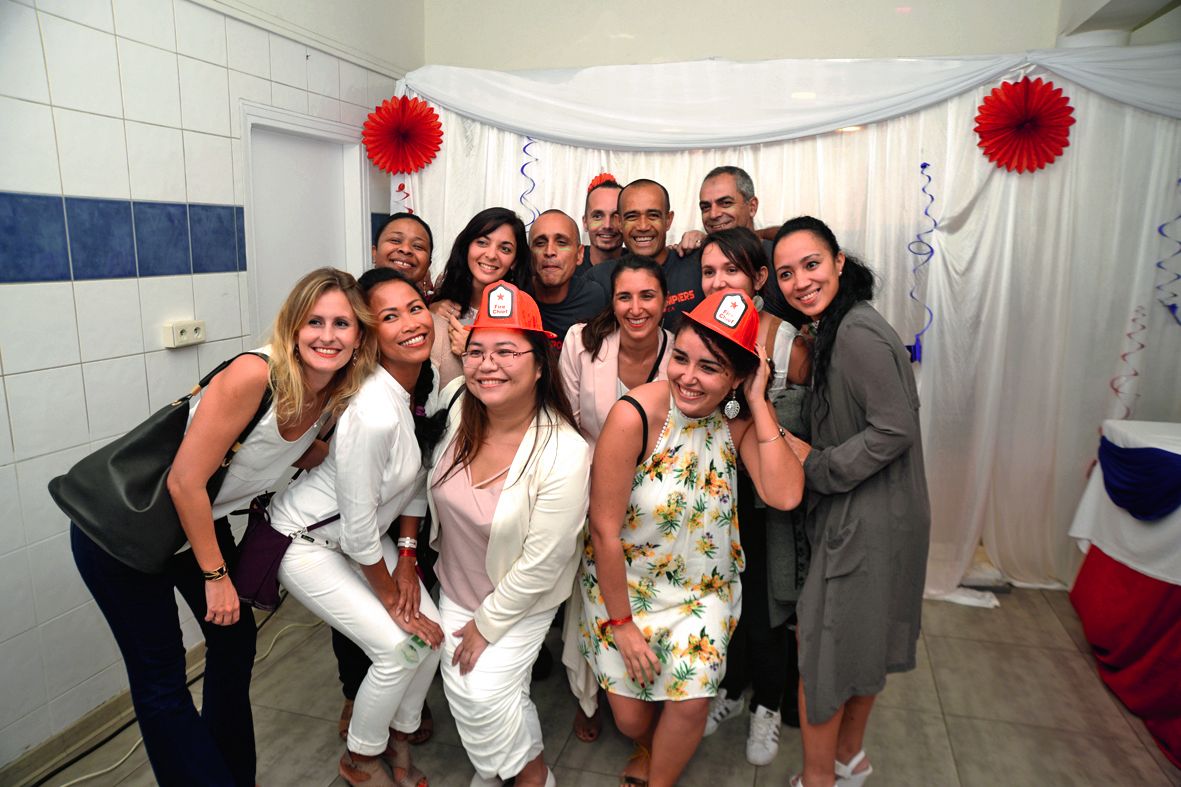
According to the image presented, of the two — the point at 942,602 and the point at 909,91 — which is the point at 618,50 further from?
the point at 942,602

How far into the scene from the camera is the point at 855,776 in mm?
2174

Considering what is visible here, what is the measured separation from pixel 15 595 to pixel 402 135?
277 centimetres

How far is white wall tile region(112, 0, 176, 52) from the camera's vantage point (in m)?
2.45

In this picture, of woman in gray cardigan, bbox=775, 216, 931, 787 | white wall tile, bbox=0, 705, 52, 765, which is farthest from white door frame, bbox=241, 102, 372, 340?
woman in gray cardigan, bbox=775, 216, 931, 787

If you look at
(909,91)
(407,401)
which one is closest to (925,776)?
(407,401)

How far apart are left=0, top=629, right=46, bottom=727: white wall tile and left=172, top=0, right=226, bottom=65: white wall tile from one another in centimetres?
210

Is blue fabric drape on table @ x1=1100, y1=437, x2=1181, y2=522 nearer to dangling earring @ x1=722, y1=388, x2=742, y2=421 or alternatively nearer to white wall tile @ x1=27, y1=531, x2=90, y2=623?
dangling earring @ x1=722, y1=388, x2=742, y2=421

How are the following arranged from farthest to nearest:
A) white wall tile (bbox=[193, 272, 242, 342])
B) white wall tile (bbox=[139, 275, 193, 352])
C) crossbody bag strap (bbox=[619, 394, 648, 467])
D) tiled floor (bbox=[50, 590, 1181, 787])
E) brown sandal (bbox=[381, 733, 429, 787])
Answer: white wall tile (bbox=[193, 272, 242, 342]) < white wall tile (bbox=[139, 275, 193, 352]) < tiled floor (bbox=[50, 590, 1181, 787]) < brown sandal (bbox=[381, 733, 429, 787]) < crossbody bag strap (bbox=[619, 394, 648, 467])

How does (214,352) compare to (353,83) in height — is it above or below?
below

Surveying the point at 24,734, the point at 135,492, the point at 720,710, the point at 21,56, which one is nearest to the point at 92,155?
the point at 21,56

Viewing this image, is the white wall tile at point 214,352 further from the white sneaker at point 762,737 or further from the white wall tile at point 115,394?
the white sneaker at point 762,737

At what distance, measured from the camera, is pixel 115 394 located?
2520mm

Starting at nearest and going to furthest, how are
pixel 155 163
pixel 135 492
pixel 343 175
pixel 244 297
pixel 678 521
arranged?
pixel 135 492
pixel 678 521
pixel 155 163
pixel 244 297
pixel 343 175

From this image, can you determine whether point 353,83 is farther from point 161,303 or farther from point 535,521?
point 535,521
